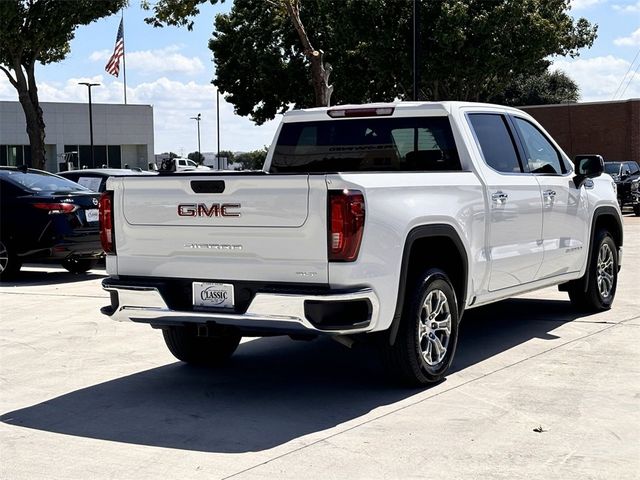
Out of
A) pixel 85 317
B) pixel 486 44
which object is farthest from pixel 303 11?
pixel 85 317

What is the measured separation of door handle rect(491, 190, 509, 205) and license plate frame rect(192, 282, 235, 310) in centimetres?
241

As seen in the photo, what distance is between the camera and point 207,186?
630 centimetres

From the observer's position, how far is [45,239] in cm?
1323

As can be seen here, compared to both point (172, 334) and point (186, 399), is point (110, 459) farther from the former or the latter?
point (172, 334)

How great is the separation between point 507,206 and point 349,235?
2.30 meters

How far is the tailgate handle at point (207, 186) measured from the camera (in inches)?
246

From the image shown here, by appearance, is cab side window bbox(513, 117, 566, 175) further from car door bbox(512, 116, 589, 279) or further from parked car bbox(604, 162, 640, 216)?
parked car bbox(604, 162, 640, 216)

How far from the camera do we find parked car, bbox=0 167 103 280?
13250 mm

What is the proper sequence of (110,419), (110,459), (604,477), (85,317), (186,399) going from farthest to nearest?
1. (85,317)
2. (186,399)
3. (110,419)
4. (110,459)
5. (604,477)

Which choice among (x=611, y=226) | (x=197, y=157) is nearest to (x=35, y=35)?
(x=611, y=226)

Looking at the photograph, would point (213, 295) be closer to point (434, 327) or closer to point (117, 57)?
point (434, 327)

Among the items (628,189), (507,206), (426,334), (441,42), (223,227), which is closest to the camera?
(223,227)

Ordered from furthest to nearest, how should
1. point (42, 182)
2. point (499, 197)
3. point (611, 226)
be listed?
point (42, 182), point (611, 226), point (499, 197)

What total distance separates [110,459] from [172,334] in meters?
2.37
